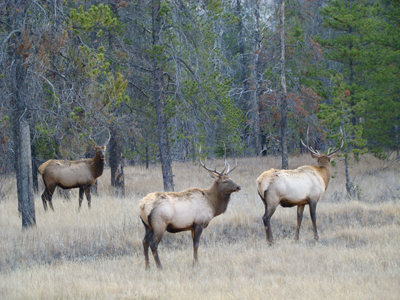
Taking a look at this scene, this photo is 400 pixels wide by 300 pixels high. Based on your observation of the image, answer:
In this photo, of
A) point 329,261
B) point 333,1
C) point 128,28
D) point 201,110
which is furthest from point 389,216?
point 333,1

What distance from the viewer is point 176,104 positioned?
41.5 ft

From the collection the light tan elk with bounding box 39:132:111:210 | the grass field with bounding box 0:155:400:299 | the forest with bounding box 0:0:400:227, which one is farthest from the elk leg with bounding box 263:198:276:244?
the light tan elk with bounding box 39:132:111:210

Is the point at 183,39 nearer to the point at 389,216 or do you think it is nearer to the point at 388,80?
the point at 389,216

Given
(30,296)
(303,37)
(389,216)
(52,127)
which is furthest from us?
(303,37)

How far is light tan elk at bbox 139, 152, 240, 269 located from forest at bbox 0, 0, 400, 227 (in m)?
2.17

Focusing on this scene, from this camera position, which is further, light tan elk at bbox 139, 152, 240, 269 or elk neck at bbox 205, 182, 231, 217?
elk neck at bbox 205, 182, 231, 217

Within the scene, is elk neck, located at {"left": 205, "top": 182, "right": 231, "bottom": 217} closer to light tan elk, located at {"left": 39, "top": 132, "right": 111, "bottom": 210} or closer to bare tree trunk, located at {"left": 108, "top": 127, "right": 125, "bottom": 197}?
light tan elk, located at {"left": 39, "top": 132, "right": 111, "bottom": 210}

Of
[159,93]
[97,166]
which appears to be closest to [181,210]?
[97,166]

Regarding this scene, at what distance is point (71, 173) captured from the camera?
40.9ft

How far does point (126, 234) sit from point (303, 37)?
12627mm

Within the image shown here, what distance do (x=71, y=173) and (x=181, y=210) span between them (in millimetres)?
6287

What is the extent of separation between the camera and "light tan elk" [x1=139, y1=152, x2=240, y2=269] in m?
7.04

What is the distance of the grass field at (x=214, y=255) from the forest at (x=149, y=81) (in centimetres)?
125

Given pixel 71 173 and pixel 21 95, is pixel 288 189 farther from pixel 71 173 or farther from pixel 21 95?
pixel 71 173
